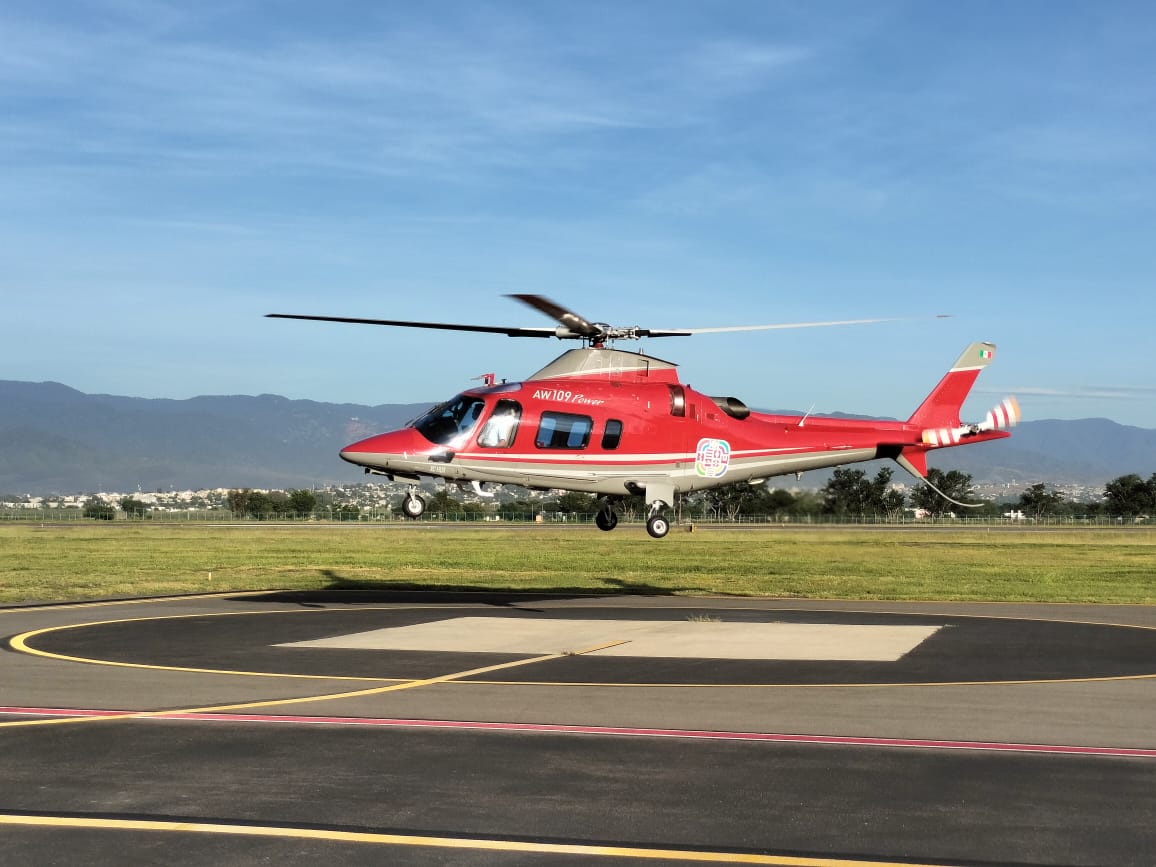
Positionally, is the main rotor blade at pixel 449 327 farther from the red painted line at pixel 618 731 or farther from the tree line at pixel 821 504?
the tree line at pixel 821 504

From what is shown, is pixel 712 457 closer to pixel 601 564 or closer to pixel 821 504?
pixel 601 564

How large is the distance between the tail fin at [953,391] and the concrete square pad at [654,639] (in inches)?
255

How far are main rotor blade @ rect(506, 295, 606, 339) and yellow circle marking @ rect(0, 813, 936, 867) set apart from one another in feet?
54.9

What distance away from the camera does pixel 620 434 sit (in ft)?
113

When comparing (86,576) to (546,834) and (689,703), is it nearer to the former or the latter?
(689,703)

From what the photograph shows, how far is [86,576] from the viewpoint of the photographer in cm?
5159

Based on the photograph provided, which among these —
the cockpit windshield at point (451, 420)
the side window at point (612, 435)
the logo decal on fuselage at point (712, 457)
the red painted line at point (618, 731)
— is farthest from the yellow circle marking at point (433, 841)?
the logo decal on fuselage at point (712, 457)

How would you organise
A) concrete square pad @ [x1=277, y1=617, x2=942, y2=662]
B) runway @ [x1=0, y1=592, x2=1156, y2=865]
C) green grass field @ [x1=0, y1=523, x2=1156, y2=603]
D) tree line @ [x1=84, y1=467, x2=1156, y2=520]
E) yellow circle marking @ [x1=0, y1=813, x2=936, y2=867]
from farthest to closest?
tree line @ [x1=84, y1=467, x2=1156, y2=520]
green grass field @ [x1=0, y1=523, x2=1156, y2=603]
concrete square pad @ [x1=277, y1=617, x2=942, y2=662]
runway @ [x1=0, y1=592, x2=1156, y2=865]
yellow circle marking @ [x1=0, y1=813, x2=936, y2=867]

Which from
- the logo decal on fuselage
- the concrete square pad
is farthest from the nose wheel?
the logo decal on fuselage

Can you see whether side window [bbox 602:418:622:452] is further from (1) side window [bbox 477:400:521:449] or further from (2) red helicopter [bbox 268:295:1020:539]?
(1) side window [bbox 477:400:521:449]

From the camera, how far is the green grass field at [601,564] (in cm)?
4847

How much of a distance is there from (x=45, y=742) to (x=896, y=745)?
38.6ft

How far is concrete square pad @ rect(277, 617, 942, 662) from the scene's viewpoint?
28016 mm

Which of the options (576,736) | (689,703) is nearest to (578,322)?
(689,703)
